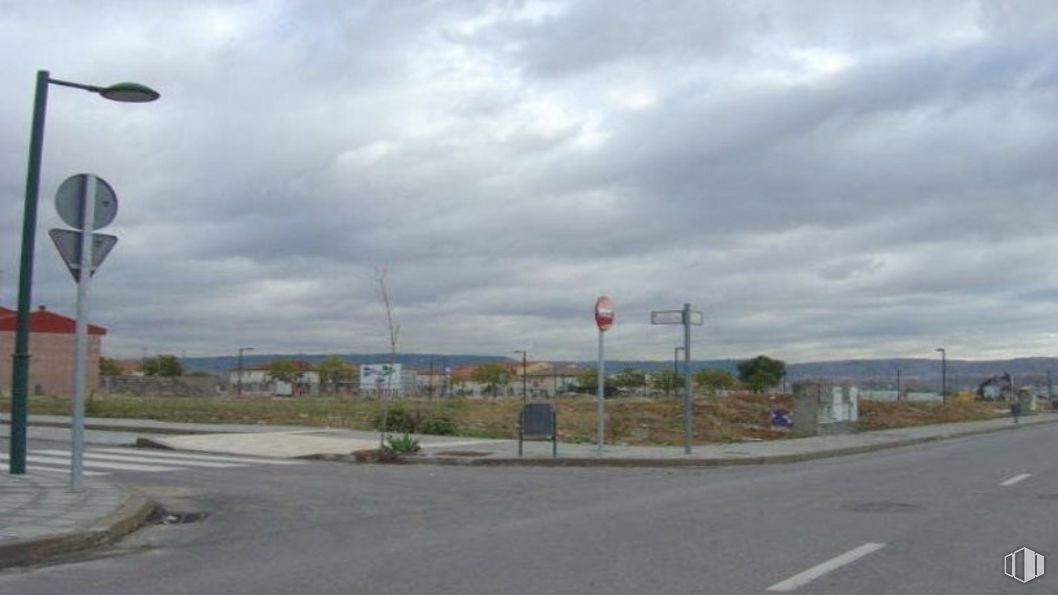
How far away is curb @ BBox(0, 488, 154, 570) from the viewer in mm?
9133

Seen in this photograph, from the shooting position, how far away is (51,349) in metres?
88.2

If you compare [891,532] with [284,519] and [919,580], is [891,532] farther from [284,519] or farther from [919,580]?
[284,519]

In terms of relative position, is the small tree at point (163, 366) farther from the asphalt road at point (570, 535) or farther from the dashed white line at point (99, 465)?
the asphalt road at point (570, 535)

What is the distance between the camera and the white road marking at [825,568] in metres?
8.05

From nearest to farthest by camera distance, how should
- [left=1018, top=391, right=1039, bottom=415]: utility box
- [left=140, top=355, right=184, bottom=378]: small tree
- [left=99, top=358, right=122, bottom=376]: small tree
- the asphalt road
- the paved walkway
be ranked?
the asphalt road, the paved walkway, [left=1018, top=391, right=1039, bottom=415]: utility box, [left=99, top=358, right=122, bottom=376]: small tree, [left=140, top=355, right=184, bottom=378]: small tree

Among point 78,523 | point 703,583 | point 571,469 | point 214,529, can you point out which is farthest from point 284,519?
point 571,469

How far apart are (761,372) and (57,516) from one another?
106 m

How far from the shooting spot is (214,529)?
1142 centimetres

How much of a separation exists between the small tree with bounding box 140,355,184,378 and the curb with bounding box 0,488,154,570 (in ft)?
448

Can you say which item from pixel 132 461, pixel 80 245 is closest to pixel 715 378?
pixel 132 461

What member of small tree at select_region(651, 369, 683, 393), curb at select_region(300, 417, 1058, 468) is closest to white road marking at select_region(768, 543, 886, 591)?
curb at select_region(300, 417, 1058, 468)

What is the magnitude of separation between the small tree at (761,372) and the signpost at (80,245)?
95.9 m

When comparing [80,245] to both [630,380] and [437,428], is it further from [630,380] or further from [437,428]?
[630,380]

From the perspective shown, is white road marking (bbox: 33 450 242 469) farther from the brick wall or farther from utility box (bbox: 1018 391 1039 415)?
the brick wall
